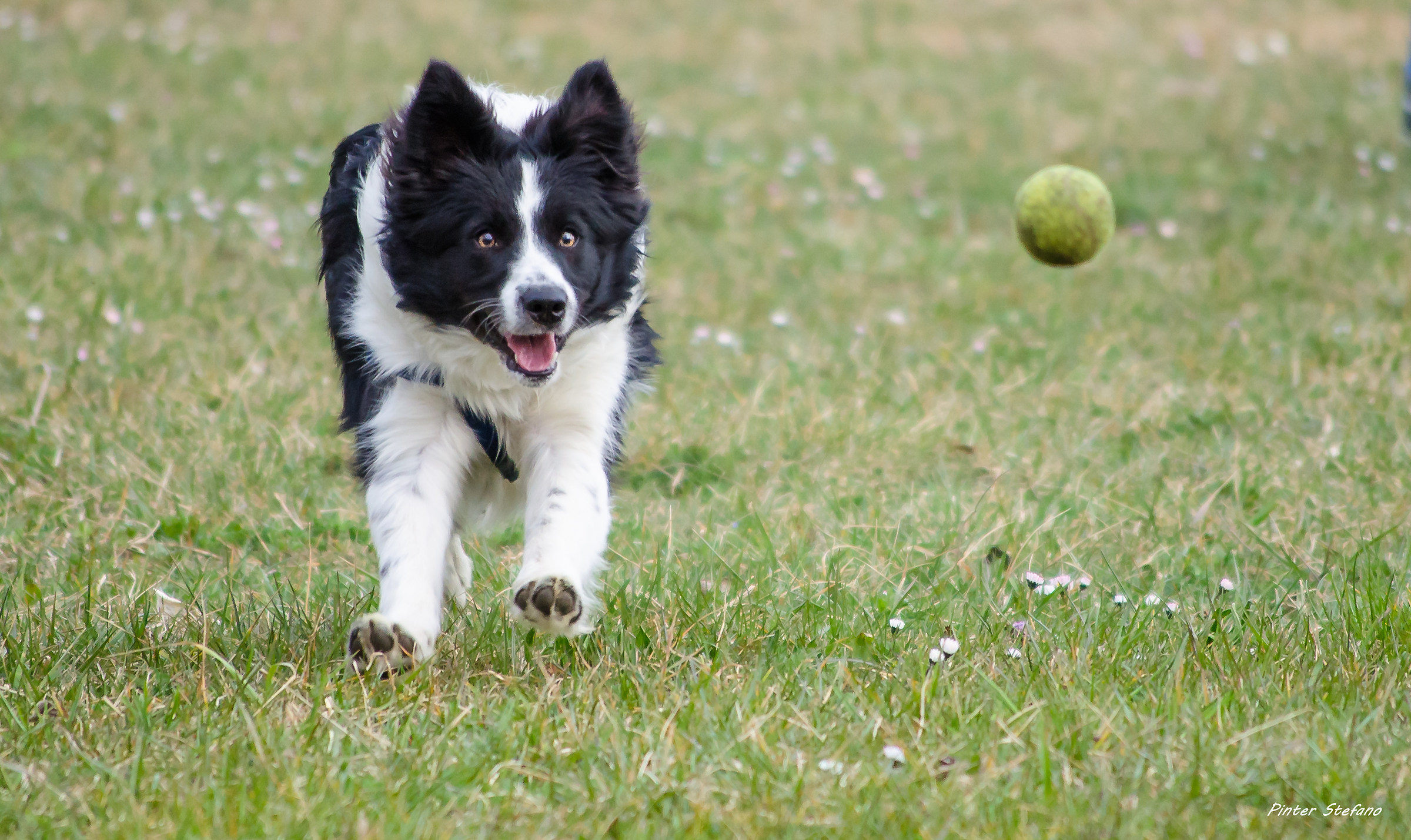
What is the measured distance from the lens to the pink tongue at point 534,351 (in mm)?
3127

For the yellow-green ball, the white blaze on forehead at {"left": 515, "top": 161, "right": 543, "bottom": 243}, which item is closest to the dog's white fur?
the white blaze on forehead at {"left": 515, "top": 161, "right": 543, "bottom": 243}

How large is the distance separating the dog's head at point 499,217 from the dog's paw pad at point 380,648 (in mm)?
614

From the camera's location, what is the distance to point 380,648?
2.85m

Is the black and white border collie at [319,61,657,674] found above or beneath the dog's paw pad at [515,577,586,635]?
above

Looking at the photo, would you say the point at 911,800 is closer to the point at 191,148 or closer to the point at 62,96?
the point at 191,148

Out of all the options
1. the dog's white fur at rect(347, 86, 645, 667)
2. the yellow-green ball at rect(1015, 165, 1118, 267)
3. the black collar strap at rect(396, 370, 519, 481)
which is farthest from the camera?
the yellow-green ball at rect(1015, 165, 1118, 267)

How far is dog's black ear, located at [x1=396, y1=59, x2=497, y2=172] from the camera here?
311 centimetres

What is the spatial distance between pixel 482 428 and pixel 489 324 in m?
0.26

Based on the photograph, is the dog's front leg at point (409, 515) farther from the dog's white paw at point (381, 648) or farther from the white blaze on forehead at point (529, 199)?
the white blaze on forehead at point (529, 199)

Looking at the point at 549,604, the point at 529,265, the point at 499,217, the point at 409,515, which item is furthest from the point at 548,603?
the point at 499,217

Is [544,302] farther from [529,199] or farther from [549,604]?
[549,604]

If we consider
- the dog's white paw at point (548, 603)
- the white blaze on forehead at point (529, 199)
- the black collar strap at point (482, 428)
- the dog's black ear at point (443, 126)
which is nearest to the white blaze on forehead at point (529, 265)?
the white blaze on forehead at point (529, 199)

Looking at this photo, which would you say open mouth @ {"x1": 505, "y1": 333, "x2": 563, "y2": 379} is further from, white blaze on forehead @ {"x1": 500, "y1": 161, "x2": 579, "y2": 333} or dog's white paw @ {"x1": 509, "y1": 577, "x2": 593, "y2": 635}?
dog's white paw @ {"x1": 509, "y1": 577, "x2": 593, "y2": 635}

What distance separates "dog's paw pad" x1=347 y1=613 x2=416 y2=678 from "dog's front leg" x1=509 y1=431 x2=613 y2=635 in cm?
23
